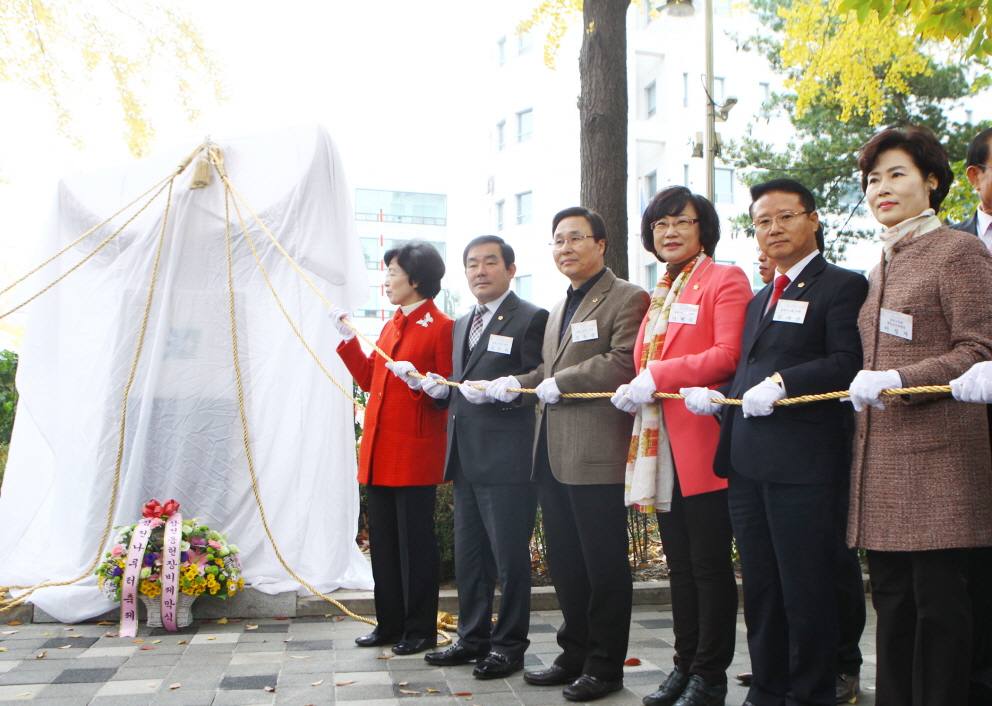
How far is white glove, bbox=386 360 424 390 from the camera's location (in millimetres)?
3379

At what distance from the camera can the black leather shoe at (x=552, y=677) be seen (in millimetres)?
2930

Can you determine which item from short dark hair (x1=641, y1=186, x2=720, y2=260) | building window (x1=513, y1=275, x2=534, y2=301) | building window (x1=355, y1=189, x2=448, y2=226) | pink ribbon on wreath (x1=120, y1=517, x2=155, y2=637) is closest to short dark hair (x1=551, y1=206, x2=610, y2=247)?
short dark hair (x1=641, y1=186, x2=720, y2=260)

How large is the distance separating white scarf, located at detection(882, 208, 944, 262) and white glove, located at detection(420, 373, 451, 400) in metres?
1.77

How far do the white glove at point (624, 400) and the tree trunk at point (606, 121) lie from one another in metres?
2.27

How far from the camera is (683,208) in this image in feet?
9.02

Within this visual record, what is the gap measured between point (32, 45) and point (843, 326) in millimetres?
9596

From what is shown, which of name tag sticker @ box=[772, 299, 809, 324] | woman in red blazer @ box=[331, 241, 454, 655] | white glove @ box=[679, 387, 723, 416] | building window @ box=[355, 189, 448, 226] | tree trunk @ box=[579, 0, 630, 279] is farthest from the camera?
building window @ box=[355, 189, 448, 226]

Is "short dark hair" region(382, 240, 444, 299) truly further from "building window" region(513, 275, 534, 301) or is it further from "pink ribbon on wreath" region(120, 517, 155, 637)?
"building window" region(513, 275, 534, 301)

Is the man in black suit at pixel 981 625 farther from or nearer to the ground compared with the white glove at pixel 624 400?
nearer to the ground

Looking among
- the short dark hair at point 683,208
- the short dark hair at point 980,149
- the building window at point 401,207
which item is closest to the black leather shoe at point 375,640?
the short dark hair at point 683,208

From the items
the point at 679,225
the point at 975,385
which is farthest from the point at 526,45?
the point at 975,385

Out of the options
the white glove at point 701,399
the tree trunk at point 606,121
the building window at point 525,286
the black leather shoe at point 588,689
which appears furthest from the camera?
the building window at point 525,286

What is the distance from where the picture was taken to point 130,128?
916cm

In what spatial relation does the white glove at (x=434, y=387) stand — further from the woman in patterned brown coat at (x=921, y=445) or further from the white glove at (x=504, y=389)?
the woman in patterned brown coat at (x=921, y=445)
